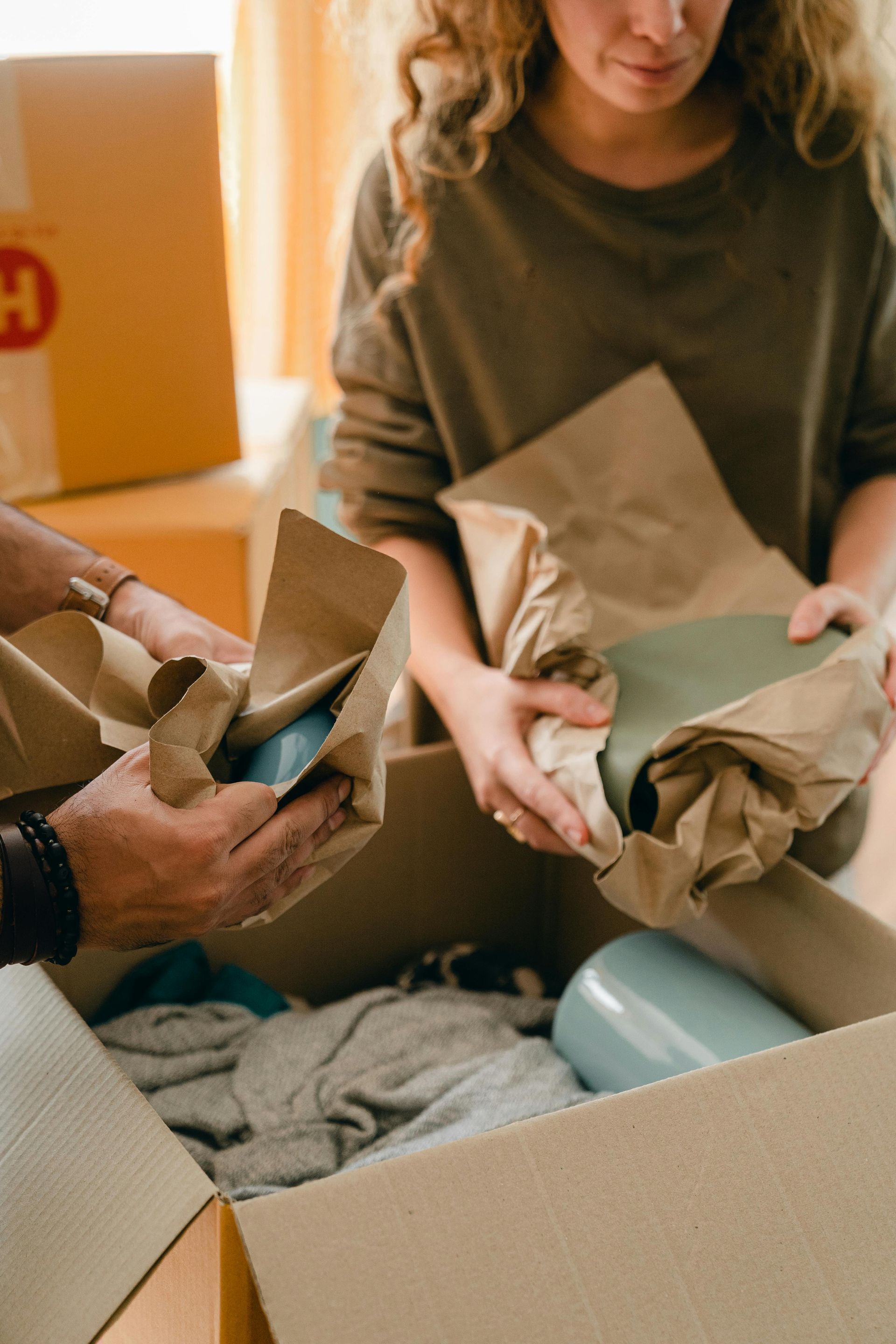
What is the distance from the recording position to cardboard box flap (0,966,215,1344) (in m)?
0.38

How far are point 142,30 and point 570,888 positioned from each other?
150 centimetres

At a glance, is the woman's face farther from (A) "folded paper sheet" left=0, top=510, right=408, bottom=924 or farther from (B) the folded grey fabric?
(B) the folded grey fabric

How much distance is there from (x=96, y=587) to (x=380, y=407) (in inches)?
14.3

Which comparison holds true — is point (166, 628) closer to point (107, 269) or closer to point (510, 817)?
point (510, 817)

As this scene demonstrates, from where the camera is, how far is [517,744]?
2.29 feet

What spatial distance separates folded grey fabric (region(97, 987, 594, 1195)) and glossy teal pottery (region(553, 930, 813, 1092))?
0.07ft

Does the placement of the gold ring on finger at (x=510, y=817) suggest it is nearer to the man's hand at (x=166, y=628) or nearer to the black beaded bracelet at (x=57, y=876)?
the man's hand at (x=166, y=628)

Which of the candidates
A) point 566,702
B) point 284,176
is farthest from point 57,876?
point 284,176

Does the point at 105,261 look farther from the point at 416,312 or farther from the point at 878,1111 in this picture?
the point at 878,1111

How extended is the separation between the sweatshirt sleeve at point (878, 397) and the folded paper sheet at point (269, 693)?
1.90 feet

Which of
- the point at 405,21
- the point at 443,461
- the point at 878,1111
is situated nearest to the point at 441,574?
the point at 443,461

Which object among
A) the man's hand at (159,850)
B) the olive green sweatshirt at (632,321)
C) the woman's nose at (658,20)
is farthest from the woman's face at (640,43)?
the man's hand at (159,850)

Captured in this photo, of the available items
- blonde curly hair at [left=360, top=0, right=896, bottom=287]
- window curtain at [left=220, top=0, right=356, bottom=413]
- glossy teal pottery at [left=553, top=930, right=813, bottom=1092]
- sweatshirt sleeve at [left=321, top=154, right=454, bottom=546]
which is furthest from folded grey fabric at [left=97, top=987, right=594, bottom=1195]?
window curtain at [left=220, top=0, right=356, bottom=413]

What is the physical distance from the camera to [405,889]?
0.80 m
